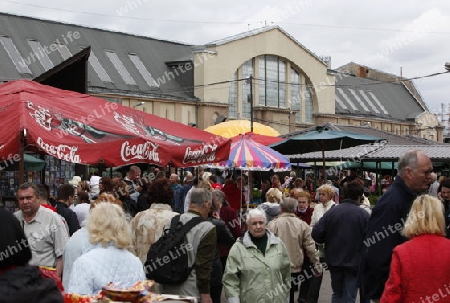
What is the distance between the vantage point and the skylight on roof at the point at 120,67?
45031 millimetres

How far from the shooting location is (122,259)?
577 centimetres

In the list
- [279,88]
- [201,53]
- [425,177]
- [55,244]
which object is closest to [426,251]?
[425,177]

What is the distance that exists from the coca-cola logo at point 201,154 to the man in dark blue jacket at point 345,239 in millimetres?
1983

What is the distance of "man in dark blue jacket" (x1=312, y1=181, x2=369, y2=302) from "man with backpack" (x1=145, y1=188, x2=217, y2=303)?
2.81m

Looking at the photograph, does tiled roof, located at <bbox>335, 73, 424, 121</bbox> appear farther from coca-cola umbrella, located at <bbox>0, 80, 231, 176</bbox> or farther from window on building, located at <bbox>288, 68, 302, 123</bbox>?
coca-cola umbrella, located at <bbox>0, 80, 231, 176</bbox>

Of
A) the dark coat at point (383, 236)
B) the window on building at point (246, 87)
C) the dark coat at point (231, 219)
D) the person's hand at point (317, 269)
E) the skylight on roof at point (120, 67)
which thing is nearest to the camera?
the dark coat at point (383, 236)

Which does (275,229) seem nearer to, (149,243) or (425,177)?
(149,243)

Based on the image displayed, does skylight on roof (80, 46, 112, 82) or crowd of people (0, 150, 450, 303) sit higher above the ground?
skylight on roof (80, 46, 112, 82)

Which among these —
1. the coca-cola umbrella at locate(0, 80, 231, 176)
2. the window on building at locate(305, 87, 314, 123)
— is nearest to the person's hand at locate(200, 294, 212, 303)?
the coca-cola umbrella at locate(0, 80, 231, 176)

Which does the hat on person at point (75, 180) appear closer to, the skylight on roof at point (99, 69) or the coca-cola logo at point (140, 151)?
the coca-cola logo at point (140, 151)

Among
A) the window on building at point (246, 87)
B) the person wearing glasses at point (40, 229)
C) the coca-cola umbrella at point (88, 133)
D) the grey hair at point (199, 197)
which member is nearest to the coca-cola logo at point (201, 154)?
the coca-cola umbrella at point (88, 133)

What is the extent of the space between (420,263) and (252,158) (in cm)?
1154

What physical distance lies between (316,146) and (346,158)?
A: 14.5m

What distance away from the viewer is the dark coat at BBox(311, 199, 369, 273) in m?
9.64
